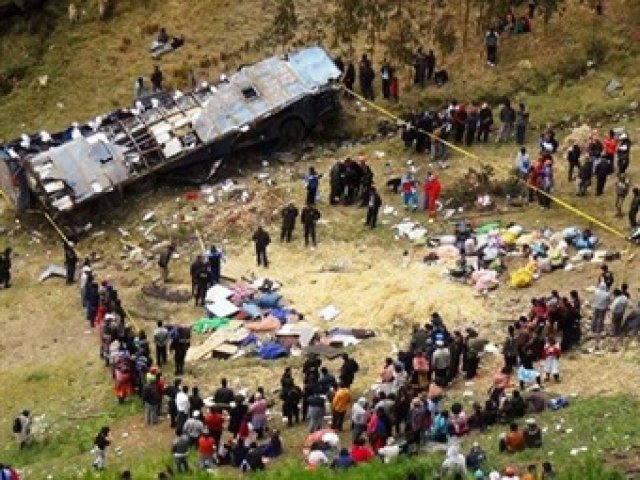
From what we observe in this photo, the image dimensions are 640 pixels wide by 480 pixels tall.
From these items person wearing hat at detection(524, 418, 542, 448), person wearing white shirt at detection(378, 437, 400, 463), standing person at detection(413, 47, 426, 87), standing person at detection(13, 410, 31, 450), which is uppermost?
standing person at detection(413, 47, 426, 87)

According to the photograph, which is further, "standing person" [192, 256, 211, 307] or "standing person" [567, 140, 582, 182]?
"standing person" [567, 140, 582, 182]

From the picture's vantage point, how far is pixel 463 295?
2881 cm

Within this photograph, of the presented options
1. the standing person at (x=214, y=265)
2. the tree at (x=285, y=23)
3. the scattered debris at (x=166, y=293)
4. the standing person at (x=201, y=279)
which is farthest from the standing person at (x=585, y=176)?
the tree at (x=285, y=23)

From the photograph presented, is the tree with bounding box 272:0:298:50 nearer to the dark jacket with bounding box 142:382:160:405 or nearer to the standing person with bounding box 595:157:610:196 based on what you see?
the standing person with bounding box 595:157:610:196

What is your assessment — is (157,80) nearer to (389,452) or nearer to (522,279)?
(522,279)

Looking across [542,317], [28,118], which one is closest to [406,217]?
[542,317]

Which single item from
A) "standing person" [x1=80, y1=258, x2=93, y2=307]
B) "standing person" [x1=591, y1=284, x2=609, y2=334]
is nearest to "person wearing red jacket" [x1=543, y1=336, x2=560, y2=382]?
"standing person" [x1=591, y1=284, x2=609, y2=334]

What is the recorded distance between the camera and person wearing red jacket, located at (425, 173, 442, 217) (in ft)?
107

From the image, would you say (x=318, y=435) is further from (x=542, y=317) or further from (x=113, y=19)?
(x=113, y=19)

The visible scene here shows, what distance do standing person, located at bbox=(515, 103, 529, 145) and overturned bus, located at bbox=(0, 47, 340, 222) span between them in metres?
5.00

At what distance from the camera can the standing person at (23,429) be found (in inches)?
1033

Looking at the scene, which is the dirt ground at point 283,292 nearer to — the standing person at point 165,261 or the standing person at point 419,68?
the standing person at point 165,261

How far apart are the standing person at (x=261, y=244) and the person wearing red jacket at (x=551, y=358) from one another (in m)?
8.62

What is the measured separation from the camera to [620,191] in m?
31.1
